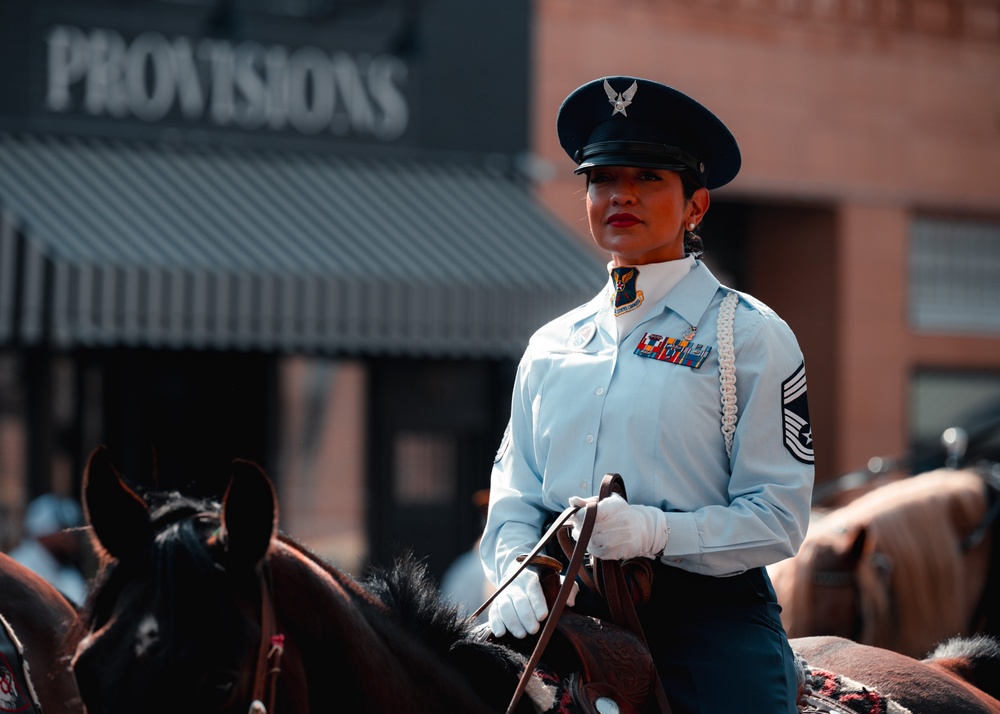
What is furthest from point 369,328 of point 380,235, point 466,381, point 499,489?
point 499,489

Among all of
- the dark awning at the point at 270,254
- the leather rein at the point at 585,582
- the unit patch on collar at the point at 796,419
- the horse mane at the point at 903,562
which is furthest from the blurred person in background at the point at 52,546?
the unit patch on collar at the point at 796,419

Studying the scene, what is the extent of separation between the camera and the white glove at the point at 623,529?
258 cm

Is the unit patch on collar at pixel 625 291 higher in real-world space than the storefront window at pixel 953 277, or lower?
lower

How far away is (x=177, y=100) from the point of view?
10945 mm

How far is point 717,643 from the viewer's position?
2711 mm

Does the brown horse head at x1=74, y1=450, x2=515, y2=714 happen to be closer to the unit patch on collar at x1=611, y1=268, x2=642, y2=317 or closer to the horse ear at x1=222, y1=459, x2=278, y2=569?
the horse ear at x1=222, y1=459, x2=278, y2=569

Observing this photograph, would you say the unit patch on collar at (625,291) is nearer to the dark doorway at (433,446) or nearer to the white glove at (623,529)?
the white glove at (623,529)

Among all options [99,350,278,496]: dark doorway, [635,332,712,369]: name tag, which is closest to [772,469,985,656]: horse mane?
[635,332,712,369]: name tag

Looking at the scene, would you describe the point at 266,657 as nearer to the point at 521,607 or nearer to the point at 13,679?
the point at 521,607

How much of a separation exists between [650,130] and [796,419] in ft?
2.20

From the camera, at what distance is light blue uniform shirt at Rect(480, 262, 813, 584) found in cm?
269

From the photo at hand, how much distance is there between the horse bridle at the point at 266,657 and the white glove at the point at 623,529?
0.64 meters

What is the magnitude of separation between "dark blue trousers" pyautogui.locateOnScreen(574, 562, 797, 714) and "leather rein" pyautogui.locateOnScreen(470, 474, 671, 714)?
68 millimetres

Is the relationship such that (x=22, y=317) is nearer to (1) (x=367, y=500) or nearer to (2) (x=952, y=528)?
(1) (x=367, y=500)
